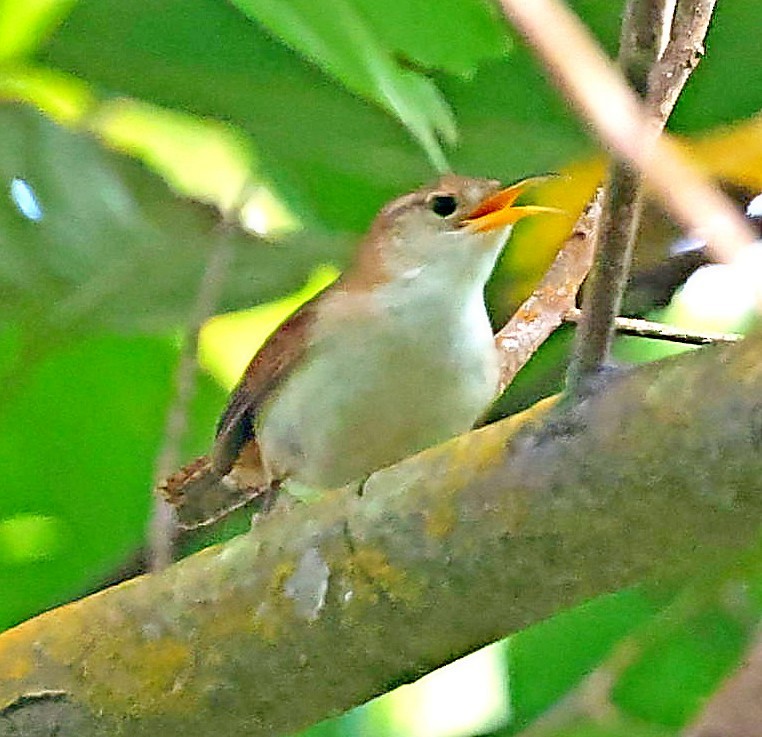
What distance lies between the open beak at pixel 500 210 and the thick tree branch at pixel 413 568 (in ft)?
1.49

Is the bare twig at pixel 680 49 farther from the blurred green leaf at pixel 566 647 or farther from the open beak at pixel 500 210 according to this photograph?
the blurred green leaf at pixel 566 647

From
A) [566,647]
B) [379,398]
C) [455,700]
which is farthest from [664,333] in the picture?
[455,700]

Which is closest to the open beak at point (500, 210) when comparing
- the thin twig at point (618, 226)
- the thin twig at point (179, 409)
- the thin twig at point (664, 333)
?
the thin twig at point (179, 409)

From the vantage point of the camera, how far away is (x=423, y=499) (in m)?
0.70

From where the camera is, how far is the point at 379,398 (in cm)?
111

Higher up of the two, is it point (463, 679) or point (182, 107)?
point (182, 107)

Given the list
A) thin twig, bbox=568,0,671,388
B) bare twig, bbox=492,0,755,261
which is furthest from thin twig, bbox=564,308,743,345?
bare twig, bbox=492,0,755,261

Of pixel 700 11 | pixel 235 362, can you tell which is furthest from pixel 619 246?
pixel 235 362

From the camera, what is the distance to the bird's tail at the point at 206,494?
1171 millimetres

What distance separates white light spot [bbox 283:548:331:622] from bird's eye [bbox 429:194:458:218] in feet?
1.91

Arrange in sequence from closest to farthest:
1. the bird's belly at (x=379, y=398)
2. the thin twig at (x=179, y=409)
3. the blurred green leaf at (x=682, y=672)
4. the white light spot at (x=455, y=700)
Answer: the thin twig at (x=179, y=409), the bird's belly at (x=379, y=398), the blurred green leaf at (x=682, y=672), the white light spot at (x=455, y=700)

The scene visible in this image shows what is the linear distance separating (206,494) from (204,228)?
0.29 metres

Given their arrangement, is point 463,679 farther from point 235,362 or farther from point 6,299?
point 6,299

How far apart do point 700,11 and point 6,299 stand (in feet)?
2.98
